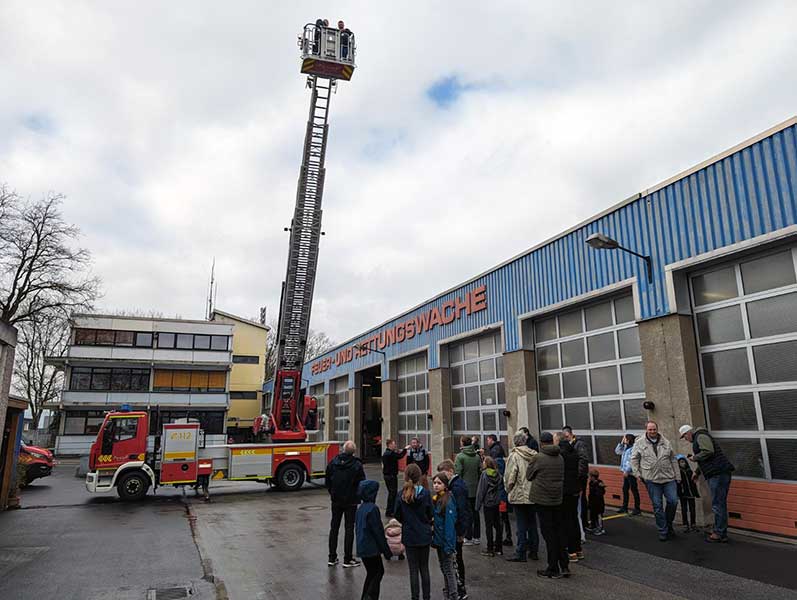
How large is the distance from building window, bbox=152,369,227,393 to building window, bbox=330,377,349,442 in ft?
44.1

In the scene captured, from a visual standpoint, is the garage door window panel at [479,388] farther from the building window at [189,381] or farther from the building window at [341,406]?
the building window at [189,381]

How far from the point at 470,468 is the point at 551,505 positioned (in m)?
2.40

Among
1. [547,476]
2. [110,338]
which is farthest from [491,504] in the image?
[110,338]

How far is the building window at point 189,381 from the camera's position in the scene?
4003 cm

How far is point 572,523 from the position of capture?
26.7 ft

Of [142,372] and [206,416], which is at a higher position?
[142,372]

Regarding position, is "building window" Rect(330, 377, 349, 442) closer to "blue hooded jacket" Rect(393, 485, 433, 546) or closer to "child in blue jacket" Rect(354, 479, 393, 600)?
"child in blue jacket" Rect(354, 479, 393, 600)

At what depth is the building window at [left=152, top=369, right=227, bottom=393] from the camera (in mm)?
40031

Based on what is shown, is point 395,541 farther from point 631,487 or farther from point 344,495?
point 631,487

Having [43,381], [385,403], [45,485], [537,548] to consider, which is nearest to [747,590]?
[537,548]

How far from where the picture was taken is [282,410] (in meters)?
20.0

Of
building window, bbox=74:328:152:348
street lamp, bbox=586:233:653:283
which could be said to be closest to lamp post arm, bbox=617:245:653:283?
street lamp, bbox=586:233:653:283

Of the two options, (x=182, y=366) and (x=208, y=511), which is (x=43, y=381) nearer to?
(x=182, y=366)

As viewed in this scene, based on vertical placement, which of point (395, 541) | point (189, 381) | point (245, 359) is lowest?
point (395, 541)
